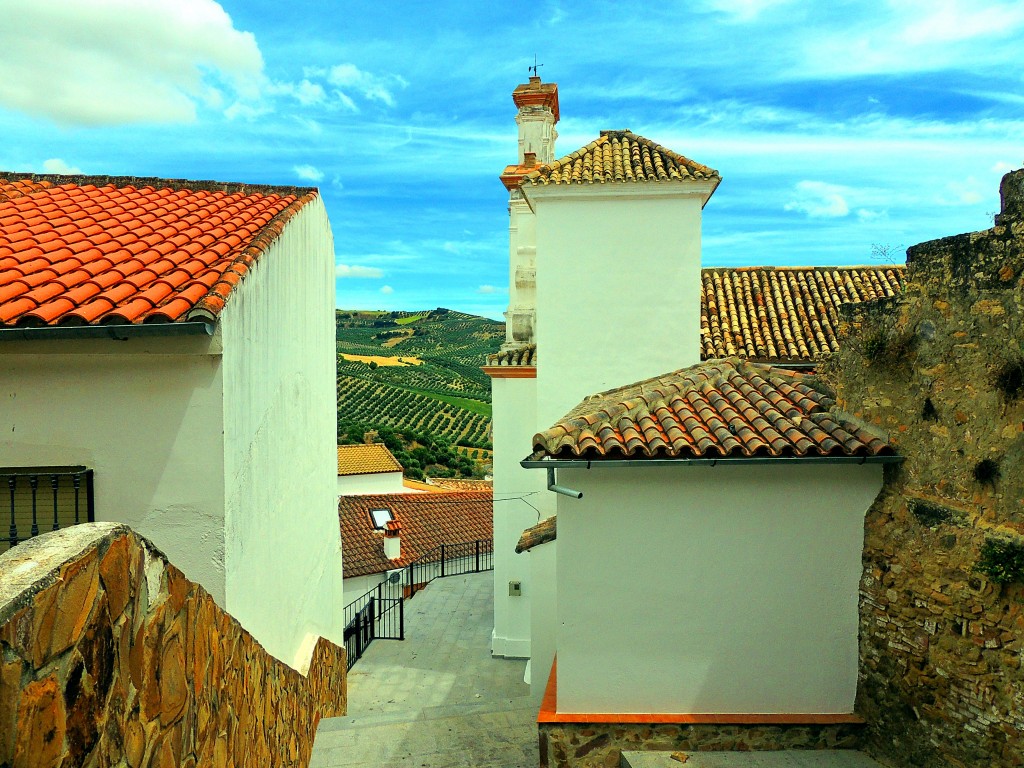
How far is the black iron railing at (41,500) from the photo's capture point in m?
5.35

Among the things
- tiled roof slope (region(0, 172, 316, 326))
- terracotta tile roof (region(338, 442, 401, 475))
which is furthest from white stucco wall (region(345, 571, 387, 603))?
tiled roof slope (region(0, 172, 316, 326))

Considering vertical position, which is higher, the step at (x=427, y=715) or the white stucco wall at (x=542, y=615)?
the white stucco wall at (x=542, y=615)

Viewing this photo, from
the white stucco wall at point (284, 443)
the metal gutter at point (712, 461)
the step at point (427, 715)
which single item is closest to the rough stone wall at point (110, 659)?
the white stucco wall at point (284, 443)

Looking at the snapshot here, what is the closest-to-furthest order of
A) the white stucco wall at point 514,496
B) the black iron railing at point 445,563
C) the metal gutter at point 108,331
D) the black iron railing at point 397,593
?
the metal gutter at point 108,331
the white stucco wall at point 514,496
the black iron railing at point 397,593
the black iron railing at point 445,563

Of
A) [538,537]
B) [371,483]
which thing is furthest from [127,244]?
[371,483]

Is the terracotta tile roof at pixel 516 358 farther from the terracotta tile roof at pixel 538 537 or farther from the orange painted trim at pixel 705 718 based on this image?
the orange painted trim at pixel 705 718

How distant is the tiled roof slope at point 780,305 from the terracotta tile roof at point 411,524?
1127 cm

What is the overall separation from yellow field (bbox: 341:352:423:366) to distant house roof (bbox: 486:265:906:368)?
72.3 metres

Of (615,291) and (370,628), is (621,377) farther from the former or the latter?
(370,628)

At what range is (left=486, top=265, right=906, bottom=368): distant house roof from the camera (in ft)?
45.4

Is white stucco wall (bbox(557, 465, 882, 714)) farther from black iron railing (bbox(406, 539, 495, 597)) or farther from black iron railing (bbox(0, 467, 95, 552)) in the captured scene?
black iron railing (bbox(406, 539, 495, 597))

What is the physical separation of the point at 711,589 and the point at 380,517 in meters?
21.3

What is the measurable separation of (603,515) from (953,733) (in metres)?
3.11

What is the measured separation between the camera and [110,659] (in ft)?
8.87
